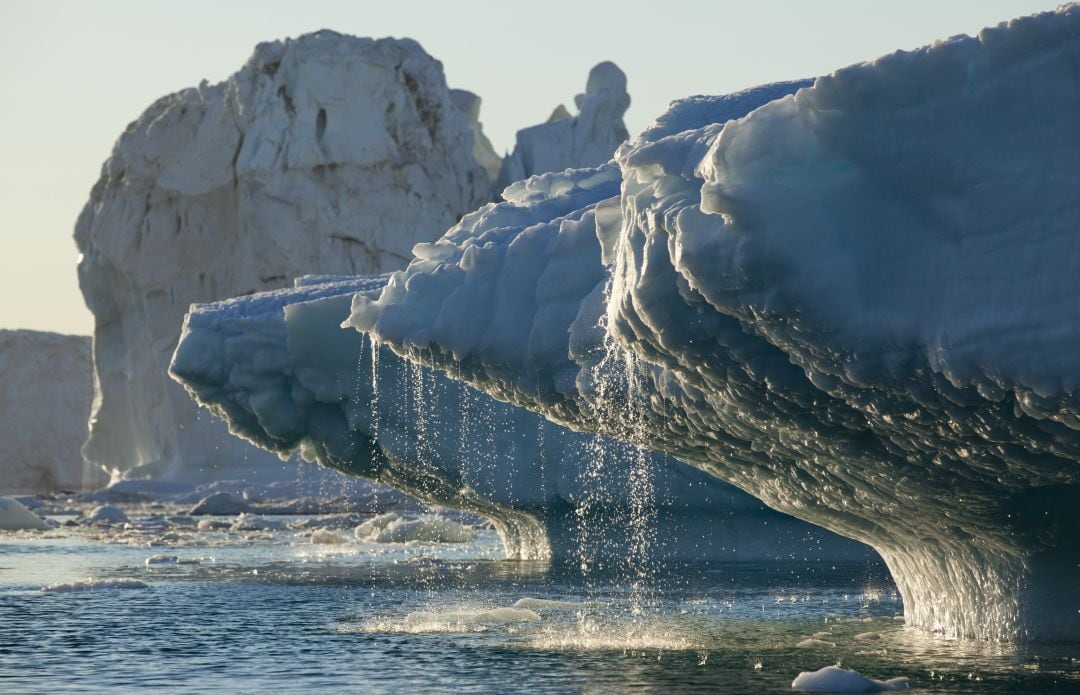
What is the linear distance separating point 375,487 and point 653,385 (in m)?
37.1

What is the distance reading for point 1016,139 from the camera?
28.6 ft

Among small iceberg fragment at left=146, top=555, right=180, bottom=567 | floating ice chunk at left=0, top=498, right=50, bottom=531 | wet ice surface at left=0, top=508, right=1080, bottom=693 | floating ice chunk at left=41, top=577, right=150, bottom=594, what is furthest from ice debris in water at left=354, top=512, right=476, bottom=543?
floating ice chunk at left=41, top=577, right=150, bottom=594

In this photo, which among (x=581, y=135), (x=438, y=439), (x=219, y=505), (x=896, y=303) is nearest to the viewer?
(x=896, y=303)

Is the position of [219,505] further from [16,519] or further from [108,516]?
[16,519]

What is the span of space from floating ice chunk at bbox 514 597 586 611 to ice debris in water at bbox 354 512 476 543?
54.8 feet

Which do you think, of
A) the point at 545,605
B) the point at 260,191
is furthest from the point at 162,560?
the point at 260,191

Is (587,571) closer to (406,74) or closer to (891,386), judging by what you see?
(891,386)

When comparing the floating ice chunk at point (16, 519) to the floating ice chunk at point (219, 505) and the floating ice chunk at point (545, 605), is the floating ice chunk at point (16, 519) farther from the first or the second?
the floating ice chunk at point (545, 605)

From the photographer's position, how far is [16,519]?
40.5m

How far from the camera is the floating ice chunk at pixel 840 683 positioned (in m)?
10.9

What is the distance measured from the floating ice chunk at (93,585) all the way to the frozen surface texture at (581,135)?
128 ft

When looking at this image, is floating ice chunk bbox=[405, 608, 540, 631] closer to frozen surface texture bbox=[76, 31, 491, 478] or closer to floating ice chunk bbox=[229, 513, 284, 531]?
floating ice chunk bbox=[229, 513, 284, 531]

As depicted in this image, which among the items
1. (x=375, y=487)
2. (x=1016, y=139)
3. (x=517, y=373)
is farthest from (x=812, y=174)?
(x=375, y=487)

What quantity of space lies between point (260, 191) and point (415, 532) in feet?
66.4
